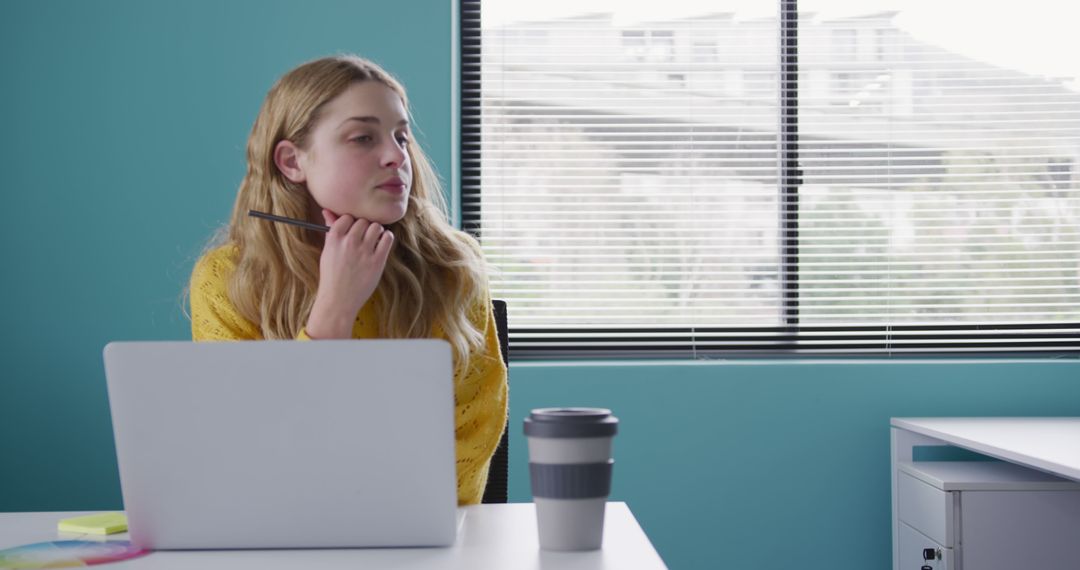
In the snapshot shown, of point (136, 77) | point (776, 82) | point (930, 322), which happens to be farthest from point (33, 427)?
point (930, 322)

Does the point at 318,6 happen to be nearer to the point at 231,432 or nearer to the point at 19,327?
the point at 19,327

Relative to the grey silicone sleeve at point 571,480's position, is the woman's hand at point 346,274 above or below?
above

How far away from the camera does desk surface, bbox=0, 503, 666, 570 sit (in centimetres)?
103

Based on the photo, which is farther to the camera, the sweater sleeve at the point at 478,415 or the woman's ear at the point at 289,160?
the woman's ear at the point at 289,160

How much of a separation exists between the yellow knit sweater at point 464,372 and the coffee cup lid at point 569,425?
0.56m

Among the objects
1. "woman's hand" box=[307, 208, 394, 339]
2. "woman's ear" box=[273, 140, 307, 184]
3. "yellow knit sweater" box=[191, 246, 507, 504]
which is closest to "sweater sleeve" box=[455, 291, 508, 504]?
"yellow knit sweater" box=[191, 246, 507, 504]

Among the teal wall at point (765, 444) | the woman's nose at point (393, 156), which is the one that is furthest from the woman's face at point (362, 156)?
the teal wall at point (765, 444)

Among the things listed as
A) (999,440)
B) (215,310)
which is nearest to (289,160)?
(215,310)

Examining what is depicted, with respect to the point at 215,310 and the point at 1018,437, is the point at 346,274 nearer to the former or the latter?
the point at 215,310

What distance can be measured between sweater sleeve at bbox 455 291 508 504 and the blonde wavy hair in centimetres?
4

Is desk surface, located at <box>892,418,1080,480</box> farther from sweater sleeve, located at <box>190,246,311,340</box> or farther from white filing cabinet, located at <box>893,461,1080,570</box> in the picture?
sweater sleeve, located at <box>190,246,311,340</box>

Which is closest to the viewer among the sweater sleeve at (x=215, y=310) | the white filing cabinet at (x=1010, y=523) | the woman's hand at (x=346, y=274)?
the woman's hand at (x=346, y=274)

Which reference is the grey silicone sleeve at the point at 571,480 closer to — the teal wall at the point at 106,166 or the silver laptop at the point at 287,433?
the silver laptop at the point at 287,433

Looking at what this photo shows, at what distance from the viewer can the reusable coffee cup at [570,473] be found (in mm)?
1044
